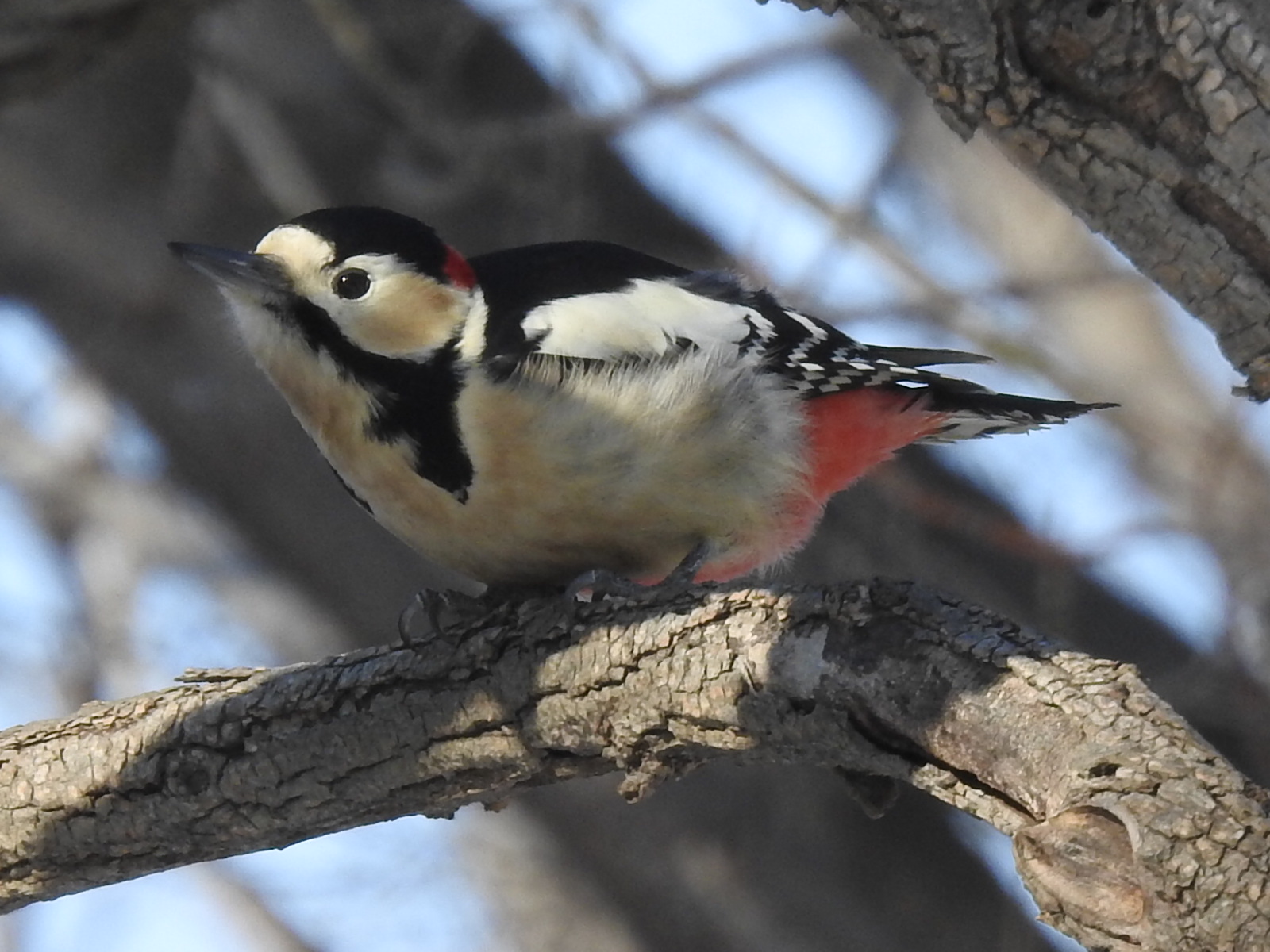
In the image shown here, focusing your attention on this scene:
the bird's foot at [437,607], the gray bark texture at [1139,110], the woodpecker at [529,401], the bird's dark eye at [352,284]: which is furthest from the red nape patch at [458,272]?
the gray bark texture at [1139,110]

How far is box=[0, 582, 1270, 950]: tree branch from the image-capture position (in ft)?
6.00

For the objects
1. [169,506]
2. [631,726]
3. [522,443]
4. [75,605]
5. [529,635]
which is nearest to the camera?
[631,726]

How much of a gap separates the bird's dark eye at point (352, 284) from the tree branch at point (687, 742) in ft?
2.29

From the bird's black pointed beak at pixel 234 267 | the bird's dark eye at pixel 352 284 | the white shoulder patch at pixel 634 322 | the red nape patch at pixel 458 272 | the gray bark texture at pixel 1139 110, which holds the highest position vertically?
the gray bark texture at pixel 1139 110

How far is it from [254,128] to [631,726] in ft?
11.5

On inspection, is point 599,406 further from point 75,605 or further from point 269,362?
point 75,605

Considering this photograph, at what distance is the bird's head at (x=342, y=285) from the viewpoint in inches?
127

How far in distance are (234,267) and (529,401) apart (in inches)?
25.3

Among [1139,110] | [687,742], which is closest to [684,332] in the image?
[687,742]

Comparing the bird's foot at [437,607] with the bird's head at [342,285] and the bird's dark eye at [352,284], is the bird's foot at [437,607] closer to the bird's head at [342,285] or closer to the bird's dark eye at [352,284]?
the bird's head at [342,285]

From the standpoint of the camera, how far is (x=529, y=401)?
10.3 ft

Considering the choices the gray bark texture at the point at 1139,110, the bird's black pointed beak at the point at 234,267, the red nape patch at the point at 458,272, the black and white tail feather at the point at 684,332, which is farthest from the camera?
the red nape patch at the point at 458,272

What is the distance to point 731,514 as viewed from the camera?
3281 mm

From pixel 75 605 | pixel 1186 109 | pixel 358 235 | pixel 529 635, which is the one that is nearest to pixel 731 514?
pixel 529 635
